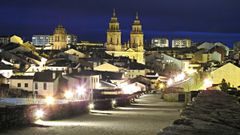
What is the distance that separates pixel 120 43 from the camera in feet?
447

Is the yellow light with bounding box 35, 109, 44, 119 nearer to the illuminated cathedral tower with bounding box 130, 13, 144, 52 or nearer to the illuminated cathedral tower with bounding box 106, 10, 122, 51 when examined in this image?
the illuminated cathedral tower with bounding box 106, 10, 122, 51

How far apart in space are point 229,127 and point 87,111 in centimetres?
2126

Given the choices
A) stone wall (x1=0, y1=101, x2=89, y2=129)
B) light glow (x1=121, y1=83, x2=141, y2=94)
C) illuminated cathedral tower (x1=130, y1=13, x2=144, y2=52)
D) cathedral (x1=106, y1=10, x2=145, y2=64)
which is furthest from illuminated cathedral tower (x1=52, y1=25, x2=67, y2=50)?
stone wall (x1=0, y1=101, x2=89, y2=129)

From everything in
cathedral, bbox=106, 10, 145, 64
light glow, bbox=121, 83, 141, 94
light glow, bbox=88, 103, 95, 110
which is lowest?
light glow, bbox=88, 103, 95, 110

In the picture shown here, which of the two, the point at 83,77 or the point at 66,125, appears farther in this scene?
the point at 83,77

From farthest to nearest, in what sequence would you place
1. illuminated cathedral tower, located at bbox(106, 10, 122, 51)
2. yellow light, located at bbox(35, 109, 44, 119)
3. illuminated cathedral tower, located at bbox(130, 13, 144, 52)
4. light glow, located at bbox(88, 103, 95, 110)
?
illuminated cathedral tower, located at bbox(130, 13, 144, 52) < illuminated cathedral tower, located at bbox(106, 10, 122, 51) < light glow, located at bbox(88, 103, 95, 110) < yellow light, located at bbox(35, 109, 44, 119)

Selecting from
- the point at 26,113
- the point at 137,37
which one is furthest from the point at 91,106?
the point at 137,37

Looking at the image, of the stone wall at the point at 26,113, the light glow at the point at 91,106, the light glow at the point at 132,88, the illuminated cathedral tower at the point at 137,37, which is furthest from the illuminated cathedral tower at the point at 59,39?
the stone wall at the point at 26,113

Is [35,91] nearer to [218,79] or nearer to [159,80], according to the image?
[218,79]

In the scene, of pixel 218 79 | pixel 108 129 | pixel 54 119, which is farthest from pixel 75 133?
pixel 218 79

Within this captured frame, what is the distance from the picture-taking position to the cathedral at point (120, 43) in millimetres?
131900

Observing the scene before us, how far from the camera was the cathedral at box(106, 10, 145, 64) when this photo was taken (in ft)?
433

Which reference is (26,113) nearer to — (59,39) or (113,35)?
(113,35)

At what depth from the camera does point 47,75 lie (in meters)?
57.8
